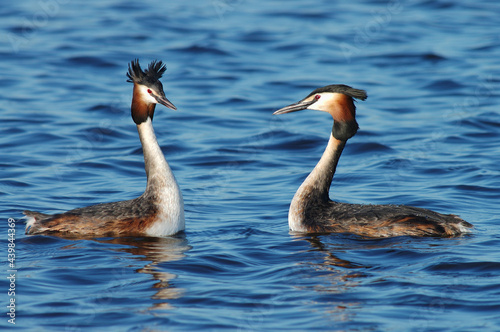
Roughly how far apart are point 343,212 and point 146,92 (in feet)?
9.52

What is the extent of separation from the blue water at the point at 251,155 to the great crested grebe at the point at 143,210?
0.67 feet

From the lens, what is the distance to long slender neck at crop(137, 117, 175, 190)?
34.5 feet

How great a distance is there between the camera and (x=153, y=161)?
1066cm

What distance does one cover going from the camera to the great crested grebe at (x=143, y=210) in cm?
1005

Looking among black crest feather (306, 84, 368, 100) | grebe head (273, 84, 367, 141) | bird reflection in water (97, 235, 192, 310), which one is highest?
black crest feather (306, 84, 368, 100)

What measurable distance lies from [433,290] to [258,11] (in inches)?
783

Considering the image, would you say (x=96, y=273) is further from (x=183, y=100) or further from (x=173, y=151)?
(x=183, y=100)

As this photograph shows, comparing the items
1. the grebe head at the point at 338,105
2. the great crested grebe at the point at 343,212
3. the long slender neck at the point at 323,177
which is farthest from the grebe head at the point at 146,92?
the long slender neck at the point at 323,177

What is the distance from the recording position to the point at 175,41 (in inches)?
930

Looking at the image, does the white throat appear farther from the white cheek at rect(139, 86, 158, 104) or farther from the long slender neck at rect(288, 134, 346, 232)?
the long slender neck at rect(288, 134, 346, 232)

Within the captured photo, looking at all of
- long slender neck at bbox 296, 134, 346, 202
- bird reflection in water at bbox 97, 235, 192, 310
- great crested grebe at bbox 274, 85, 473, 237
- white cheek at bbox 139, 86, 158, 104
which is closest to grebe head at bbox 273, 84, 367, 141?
great crested grebe at bbox 274, 85, 473, 237

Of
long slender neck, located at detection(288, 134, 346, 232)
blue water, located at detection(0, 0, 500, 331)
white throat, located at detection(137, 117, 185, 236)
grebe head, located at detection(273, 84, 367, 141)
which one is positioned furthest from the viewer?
grebe head, located at detection(273, 84, 367, 141)

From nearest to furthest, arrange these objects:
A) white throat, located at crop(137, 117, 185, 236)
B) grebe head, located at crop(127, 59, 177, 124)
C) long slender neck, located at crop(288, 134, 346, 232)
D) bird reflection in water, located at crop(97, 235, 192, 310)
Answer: bird reflection in water, located at crop(97, 235, 192, 310) → white throat, located at crop(137, 117, 185, 236) → grebe head, located at crop(127, 59, 177, 124) → long slender neck, located at crop(288, 134, 346, 232)

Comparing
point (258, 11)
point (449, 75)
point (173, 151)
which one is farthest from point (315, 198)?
point (258, 11)
